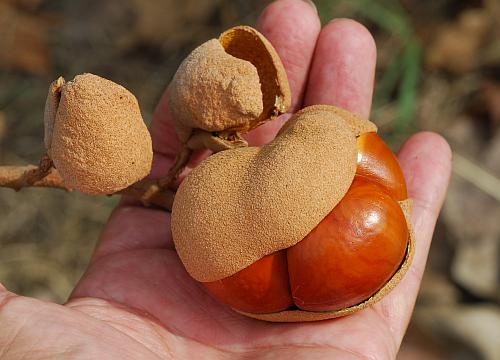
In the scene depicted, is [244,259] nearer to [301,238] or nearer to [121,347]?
[301,238]

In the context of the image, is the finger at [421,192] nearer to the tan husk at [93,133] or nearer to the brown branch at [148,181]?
the brown branch at [148,181]

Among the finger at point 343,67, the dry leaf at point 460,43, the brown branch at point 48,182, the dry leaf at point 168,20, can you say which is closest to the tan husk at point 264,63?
the brown branch at point 48,182

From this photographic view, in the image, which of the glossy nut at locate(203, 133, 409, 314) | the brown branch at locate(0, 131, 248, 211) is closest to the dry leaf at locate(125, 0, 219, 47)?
the brown branch at locate(0, 131, 248, 211)

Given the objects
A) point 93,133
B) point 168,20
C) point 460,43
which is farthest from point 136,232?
point 460,43

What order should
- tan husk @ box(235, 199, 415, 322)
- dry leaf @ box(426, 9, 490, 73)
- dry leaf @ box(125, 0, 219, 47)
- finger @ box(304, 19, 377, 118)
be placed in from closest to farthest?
tan husk @ box(235, 199, 415, 322)
finger @ box(304, 19, 377, 118)
dry leaf @ box(125, 0, 219, 47)
dry leaf @ box(426, 9, 490, 73)

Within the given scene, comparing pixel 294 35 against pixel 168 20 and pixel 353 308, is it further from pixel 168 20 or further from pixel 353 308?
pixel 168 20

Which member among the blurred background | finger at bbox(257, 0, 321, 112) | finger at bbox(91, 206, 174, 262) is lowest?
the blurred background

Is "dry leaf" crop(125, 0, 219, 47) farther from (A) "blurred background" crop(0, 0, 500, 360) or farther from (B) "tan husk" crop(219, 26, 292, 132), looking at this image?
(B) "tan husk" crop(219, 26, 292, 132)
